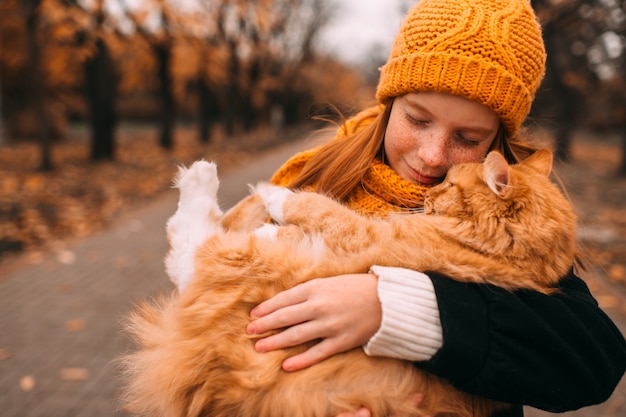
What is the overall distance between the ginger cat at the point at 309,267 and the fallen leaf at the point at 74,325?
12.1 feet

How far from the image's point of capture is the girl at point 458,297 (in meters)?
1.29

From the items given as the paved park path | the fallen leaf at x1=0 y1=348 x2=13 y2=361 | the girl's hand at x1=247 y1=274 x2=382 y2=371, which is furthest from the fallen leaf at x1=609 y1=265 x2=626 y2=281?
the fallen leaf at x1=0 y1=348 x2=13 y2=361

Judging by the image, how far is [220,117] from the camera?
50125 mm

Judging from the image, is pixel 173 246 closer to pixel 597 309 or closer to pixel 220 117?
pixel 597 309

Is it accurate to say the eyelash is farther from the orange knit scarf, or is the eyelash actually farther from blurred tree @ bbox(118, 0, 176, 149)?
blurred tree @ bbox(118, 0, 176, 149)

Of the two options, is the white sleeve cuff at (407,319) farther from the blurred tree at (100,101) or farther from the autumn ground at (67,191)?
the blurred tree at (100,101)

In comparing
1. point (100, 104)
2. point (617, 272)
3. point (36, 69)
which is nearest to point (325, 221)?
point (617, 272)

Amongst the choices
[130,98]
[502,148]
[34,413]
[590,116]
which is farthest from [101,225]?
[130,98]

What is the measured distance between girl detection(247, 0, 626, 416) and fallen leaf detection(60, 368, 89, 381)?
3.41 metres

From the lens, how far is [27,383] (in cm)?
387

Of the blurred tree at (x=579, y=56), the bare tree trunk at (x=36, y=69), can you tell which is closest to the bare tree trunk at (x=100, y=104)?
the bare tree trunk at (x=36, y=69)

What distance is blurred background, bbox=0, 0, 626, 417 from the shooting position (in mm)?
4156

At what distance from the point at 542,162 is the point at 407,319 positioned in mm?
1009

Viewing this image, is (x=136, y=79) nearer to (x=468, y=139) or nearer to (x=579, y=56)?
(x=579, y=56)
